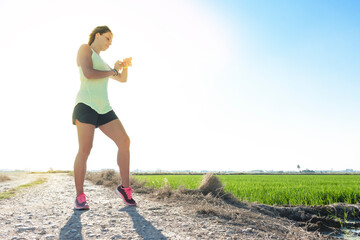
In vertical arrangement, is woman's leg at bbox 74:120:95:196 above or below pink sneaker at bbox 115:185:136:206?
above

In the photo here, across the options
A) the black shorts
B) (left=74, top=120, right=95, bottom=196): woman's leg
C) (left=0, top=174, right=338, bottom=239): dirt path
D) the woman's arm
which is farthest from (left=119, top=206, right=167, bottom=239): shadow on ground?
the woman's arm

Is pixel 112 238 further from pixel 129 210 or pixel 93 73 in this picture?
pixel 93 73

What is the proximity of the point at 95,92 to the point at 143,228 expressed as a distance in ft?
6.11

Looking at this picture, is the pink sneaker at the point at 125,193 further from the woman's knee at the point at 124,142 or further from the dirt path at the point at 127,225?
the woman's knee at the point at 124,142

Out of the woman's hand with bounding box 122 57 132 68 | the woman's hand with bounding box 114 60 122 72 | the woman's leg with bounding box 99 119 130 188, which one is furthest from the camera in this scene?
the woman's hand with bounding box 122 57 132 68

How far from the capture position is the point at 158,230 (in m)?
2.77

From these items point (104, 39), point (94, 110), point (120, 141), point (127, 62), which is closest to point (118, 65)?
point (127, 62)

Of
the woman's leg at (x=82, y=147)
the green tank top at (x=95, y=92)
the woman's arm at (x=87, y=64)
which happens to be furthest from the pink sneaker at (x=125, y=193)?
the woman's arm at (x=87, y=64)

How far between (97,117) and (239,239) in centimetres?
230

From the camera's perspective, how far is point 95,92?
3.64 metres

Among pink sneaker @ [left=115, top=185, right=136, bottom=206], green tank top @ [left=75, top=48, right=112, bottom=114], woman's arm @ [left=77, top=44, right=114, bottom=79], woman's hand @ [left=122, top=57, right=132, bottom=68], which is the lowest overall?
pink sneaker @ [left=115, top=185, right=136, bottom=206]

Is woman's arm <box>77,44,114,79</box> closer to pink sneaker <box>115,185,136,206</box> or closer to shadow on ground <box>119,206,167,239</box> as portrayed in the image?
pink sneaker <box>115,185,136,206</box>

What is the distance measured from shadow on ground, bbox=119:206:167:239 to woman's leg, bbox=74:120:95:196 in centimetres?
81

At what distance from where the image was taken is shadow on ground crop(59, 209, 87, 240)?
8.17ft
